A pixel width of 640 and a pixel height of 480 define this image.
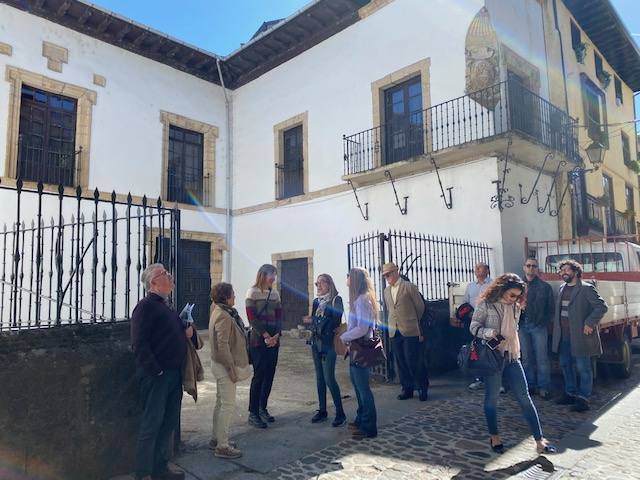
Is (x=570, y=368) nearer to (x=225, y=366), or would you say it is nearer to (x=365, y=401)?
(x=365, y=401)

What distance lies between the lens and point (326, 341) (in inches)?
181

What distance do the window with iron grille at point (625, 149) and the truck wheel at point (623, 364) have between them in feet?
40.3

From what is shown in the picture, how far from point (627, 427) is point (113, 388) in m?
4.70

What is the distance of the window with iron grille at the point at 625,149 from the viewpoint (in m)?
16.4

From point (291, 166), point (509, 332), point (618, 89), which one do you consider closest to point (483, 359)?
point (509, 332)

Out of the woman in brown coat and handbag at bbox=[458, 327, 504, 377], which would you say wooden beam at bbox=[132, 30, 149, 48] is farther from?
handbag at bbox=[458, 327, 504, 377]

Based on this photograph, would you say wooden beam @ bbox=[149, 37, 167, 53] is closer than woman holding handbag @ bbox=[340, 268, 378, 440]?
No

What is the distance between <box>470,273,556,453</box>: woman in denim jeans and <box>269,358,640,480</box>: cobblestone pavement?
0.64 feet

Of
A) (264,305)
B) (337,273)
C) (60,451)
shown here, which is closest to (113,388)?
(60,451)

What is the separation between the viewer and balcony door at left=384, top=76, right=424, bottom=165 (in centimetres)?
1063

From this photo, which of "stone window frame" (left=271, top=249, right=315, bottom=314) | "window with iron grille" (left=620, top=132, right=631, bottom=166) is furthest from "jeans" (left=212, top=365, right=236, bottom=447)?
"window with iron grille" (left=620, top=132, right=631, bottom=166)

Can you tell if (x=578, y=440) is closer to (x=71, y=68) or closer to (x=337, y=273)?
(x=337, y=273)

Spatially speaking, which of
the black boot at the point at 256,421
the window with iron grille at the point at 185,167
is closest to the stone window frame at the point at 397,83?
the window with iron grille at the point at 185,167

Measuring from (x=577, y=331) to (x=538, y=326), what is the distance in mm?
515
